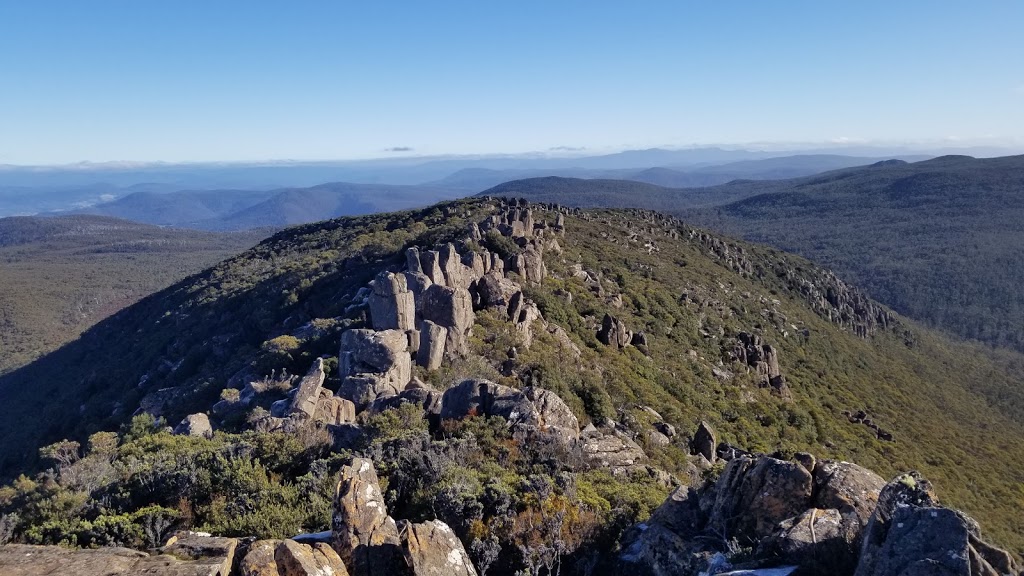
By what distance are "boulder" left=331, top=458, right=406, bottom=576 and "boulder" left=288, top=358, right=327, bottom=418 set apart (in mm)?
10259

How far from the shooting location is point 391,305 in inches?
1095

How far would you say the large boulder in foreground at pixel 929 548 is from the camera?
6.70m

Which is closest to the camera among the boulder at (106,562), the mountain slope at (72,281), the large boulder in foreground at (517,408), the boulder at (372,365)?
the boulder at (106,562)

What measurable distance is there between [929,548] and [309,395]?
61.0 feet

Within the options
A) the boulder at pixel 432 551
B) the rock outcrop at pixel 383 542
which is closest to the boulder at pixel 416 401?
the rock outcrop at pixel 383 542

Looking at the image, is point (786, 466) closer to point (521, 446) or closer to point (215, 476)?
point (521, 446)

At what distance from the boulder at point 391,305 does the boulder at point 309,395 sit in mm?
5341

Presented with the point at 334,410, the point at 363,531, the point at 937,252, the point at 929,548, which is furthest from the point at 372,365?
the point at 937,252

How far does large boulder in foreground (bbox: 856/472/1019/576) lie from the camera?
6.70m

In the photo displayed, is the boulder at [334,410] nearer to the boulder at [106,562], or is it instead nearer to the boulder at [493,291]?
the boulder at [106,562]

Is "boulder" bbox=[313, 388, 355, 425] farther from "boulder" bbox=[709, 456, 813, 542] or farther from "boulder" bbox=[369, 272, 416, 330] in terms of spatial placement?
"boulder" bbox=[709, 456, 813, 542]

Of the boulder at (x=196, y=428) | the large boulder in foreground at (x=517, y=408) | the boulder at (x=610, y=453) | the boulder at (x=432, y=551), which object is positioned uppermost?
the boulder at (x=432, y=551)

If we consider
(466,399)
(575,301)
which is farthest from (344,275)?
(466,399)

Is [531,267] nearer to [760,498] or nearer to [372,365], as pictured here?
[372,365]
